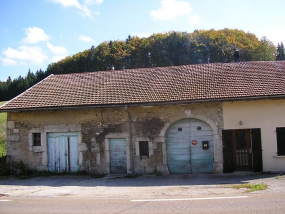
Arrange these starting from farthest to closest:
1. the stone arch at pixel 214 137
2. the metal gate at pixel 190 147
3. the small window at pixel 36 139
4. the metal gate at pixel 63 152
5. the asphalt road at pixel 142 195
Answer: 1. the small window at pixel 36 139
2. the metal gate at pixel 63 152
3. the metal gate at pixel 190 147
4. the stone arch at pixel 214 137
5. the asphalt road at pixel 142 195

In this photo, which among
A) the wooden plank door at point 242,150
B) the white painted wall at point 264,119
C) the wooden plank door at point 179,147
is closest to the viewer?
the white painted wall at point 264,119

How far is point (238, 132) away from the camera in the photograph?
1244cm

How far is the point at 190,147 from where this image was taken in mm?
12703

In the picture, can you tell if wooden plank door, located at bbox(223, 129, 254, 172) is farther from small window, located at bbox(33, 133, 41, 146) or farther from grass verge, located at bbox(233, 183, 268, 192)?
small window, located at bbox(33, 133, 41, 146)

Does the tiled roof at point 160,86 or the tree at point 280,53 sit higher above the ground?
the tree at point 280,53

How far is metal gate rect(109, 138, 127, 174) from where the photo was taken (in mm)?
13023

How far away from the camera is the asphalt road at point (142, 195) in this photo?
21.8 ft

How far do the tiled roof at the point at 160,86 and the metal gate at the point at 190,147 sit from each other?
1.42 metres

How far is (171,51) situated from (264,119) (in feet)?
129

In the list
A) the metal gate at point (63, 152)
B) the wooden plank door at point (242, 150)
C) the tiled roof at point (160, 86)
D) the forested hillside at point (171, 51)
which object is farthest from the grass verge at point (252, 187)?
the forested hillside at point (171, 51)

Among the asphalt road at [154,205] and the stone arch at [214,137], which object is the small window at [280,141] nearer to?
the stone arch at [214,137]

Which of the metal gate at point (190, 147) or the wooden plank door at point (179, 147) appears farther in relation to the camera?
the wooden plank door at point (179, 147)

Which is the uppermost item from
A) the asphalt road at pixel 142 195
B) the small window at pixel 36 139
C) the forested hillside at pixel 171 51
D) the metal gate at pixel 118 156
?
the forested hillside at pixel 171 51

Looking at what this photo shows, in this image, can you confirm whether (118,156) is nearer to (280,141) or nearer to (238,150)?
(238,150)
